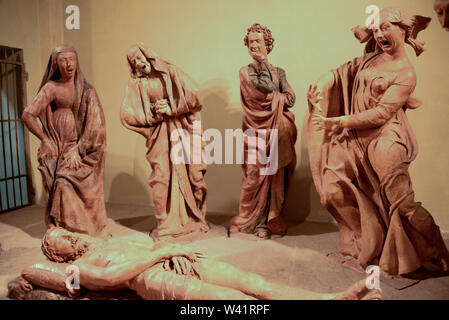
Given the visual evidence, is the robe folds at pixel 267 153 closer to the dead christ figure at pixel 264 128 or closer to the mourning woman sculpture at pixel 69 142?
the dead christ figure at pixel 264 128

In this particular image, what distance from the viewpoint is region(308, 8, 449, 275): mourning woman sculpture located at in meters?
3.09

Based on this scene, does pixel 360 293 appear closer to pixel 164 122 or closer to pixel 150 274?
pixel 150 274

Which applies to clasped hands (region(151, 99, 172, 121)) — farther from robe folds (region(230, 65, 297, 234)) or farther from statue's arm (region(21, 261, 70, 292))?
statue's arm (region(21, 261, 70, 292))

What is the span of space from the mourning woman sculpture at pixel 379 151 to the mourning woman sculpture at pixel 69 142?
7.49ft

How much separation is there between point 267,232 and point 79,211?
1.99m

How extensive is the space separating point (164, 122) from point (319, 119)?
167 centimetres

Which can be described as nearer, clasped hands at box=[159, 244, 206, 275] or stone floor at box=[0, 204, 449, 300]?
clasped hands at box=[159, 244, 206, 275]

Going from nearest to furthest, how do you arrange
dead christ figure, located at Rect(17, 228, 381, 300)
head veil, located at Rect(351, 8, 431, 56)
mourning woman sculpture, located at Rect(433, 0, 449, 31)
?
mourning woman sculpture, located at Rect(433, 0, 449, 31), dead christ figure, located at Rect(17, 228, 381, 300), head veil, located at Rect(351, 8, 431, 56)

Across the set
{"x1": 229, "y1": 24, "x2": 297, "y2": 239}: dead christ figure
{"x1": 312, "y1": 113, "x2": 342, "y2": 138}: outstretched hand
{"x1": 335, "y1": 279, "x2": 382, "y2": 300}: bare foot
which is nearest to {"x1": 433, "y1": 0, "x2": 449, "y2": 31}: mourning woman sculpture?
{"x1": 312, "y1": 113, "x2": 342, "y2": 138}: outstretched hand

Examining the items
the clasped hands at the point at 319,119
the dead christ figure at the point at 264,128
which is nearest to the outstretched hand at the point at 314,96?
the clasped hands at the point at 319,119

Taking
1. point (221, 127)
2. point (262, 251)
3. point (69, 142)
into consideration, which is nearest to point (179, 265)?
point (262, 251)

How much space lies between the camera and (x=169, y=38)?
5582 millimetres
